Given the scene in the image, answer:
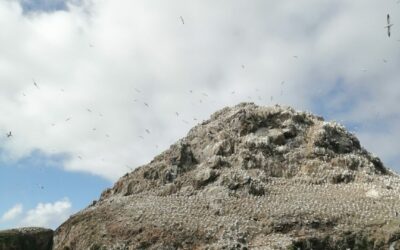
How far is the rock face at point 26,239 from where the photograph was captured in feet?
131

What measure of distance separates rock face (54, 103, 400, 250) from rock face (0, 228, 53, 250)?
161cm

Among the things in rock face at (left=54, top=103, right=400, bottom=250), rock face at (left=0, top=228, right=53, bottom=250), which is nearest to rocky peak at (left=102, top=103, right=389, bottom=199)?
rock face at (left=54, top=103, right=400, bottom=250)

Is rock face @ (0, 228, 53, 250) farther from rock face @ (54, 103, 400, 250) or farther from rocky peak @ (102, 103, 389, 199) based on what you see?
rocky peak @ (102, 103, 389, 199)

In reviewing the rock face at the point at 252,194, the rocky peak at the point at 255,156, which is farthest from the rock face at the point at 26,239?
the rocky peak at the point at 255,156

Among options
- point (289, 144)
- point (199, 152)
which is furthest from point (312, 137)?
point (199, 152)

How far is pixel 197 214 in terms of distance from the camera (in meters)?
40.8

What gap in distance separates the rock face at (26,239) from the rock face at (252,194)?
1607mm

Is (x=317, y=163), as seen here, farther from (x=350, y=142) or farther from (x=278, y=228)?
(x=278, y=228)

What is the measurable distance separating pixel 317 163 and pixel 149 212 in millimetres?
15960

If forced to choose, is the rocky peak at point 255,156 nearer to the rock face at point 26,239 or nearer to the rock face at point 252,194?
the rock face at point 252,194

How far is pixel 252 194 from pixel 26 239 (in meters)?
18.7

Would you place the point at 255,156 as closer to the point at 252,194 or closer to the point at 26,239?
the point at 252,194

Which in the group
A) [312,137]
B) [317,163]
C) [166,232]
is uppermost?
[312,137]

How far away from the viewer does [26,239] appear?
41375mm
